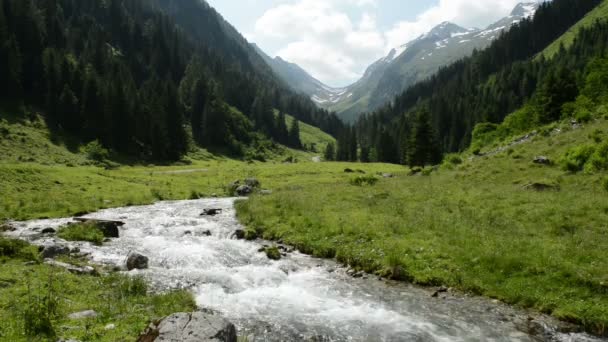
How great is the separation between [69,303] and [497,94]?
163862 mm

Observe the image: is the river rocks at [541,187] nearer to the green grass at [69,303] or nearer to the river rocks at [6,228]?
the green grass at [69,303]

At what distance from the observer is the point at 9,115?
260ft

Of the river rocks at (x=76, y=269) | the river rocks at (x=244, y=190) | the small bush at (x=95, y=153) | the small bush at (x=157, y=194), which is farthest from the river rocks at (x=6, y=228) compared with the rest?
the small bush at (x=95, y=153)

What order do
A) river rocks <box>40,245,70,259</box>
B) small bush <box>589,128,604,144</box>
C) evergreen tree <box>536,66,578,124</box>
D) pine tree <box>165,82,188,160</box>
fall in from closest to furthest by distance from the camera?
river rocks <box>40,245,70,259</box> < small bush <box>589,128,604,144</box> < evergreen tree <box>536,66,578,124</box> < pine tree <box>165,82,188,160</box>

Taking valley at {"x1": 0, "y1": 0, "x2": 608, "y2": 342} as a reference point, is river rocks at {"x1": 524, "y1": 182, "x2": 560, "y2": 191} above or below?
above

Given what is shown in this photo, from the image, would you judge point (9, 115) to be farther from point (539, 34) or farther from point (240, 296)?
point (539, 34)

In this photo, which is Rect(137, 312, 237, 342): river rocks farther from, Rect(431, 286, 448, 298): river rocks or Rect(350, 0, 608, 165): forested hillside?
Rect(350, 0, 608, 165): forested hillside

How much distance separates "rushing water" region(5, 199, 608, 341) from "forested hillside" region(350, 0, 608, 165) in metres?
65.5

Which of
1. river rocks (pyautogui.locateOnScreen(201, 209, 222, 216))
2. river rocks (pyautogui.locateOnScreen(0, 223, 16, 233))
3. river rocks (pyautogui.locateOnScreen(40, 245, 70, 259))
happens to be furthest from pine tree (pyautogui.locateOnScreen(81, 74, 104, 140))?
river rocks (pyautogui.locateOnScreen(40, 245, 70, 259))

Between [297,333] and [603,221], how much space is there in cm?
1745

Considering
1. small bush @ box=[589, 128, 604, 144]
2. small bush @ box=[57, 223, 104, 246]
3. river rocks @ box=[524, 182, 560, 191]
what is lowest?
small bush @ box=[57, 223, 104, 246]

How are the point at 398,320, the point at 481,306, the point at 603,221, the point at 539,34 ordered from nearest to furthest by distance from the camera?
the point at 398,320 < the point at 481,306 < the point at 603,221 < the point at 539,34

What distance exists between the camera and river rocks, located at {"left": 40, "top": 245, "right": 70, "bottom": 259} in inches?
757

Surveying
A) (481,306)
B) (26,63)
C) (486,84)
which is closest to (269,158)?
(26,63)
